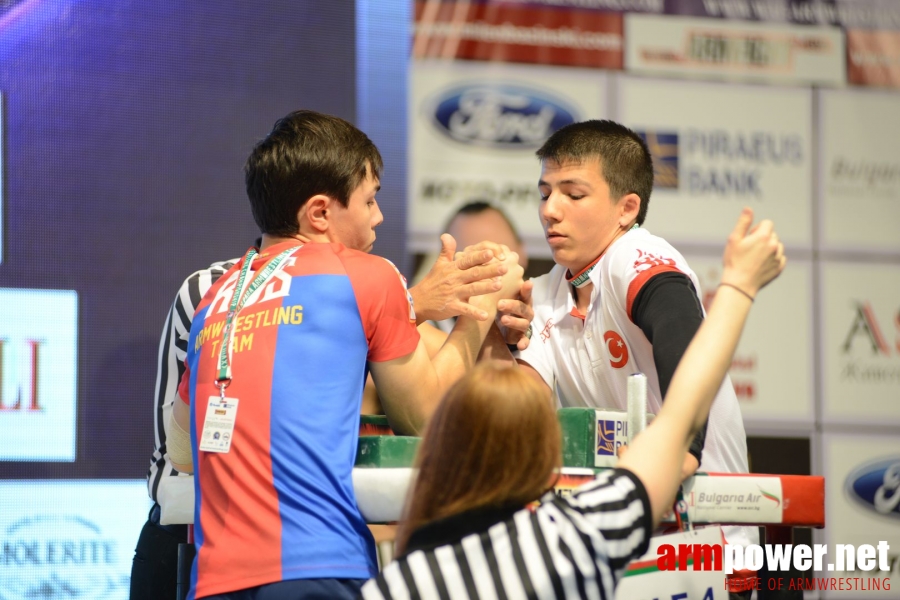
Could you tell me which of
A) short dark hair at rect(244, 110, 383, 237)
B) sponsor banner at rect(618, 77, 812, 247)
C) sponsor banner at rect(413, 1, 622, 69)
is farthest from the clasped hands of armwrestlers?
sponsor banner at rect(618, 77, 812, 247)

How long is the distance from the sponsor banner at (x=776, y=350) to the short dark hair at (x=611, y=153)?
232 cm

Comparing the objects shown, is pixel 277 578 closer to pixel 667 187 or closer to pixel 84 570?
pixel 84 570

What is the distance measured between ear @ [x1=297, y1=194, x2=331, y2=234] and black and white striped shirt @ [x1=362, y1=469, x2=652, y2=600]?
2.68 feet

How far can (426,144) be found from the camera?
4.47 m

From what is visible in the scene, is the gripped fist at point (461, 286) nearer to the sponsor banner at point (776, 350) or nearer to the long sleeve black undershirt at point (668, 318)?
the long sleeve black undershirt at point (668, 318)

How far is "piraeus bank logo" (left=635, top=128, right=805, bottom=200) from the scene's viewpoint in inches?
→ 186

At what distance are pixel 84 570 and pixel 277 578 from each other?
2.68 m

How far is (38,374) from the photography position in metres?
3.92

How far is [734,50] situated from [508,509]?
13.4ft

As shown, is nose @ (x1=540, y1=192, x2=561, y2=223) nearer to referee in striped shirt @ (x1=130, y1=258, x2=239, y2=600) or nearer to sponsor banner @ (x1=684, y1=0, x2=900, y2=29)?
referee in striped shirt @ (x1=130, y1=258, x2=239, y2=600)

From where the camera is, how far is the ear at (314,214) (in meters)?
1.89

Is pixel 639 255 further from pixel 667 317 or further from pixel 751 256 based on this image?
pixel 751 256

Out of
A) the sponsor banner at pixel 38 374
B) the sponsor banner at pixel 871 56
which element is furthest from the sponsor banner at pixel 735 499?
the sponsor banner at pixel 871 56

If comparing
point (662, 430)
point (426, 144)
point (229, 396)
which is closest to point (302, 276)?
point (229, 396)
